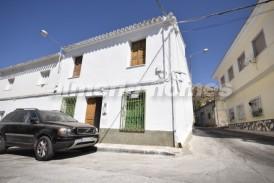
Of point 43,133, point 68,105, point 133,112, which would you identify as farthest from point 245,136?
point 68,105

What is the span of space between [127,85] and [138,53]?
1.93 m

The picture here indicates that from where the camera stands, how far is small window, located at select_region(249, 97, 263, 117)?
439 inches

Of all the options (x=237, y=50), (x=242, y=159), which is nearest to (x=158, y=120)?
(x=242, y=159)

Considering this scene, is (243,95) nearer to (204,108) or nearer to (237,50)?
(237,50)

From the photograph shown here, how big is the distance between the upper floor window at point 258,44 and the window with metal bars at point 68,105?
12236 mm

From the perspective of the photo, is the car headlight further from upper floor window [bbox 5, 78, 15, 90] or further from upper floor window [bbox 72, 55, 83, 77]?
upper floor window [bbox 5, 78, 15, 90]

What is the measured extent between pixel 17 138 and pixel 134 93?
A: 5.00 meters

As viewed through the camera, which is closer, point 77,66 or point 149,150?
point 149,150

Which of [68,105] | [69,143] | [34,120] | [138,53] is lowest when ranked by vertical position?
[69,143]

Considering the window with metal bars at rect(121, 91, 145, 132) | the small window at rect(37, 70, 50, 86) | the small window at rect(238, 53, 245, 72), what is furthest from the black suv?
the small window at rect(238, 53, 245, 72)

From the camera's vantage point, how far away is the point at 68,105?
9.98m

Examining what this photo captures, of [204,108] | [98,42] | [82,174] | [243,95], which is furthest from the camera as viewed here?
[204,108]

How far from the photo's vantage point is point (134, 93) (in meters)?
8.05

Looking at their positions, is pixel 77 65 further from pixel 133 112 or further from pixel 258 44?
pixel 258 44
